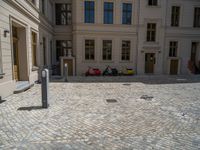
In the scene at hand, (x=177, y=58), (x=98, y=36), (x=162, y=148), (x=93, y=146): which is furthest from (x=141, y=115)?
(x=177, y=58)

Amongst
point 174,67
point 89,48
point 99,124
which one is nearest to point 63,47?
point 89,48

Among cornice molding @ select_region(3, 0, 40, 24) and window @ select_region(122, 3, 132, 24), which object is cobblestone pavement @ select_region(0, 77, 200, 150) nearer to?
cornice molding @ select_region(3, 0, 40, 24)

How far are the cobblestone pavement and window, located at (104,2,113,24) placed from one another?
11590 millimetres

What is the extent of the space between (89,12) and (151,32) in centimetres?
679

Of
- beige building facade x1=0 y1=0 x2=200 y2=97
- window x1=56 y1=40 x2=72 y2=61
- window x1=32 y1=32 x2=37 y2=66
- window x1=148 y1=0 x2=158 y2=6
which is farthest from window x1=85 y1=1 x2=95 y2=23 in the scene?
window x1=32 y1=32 x2=37 y2=66

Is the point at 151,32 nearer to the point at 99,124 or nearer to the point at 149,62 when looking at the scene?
the point at 149,62

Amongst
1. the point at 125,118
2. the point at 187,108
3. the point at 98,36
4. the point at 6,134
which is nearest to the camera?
the point at 6,134

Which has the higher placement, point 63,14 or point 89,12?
point 63,14

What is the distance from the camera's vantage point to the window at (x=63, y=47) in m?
19.0

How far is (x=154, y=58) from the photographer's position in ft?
58.4

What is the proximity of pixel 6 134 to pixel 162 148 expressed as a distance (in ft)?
11.9

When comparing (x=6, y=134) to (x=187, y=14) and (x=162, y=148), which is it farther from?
(x=187, y=14)

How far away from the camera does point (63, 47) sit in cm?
1908

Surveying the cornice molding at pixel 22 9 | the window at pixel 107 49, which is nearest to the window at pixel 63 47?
the window at pixel 107 49
